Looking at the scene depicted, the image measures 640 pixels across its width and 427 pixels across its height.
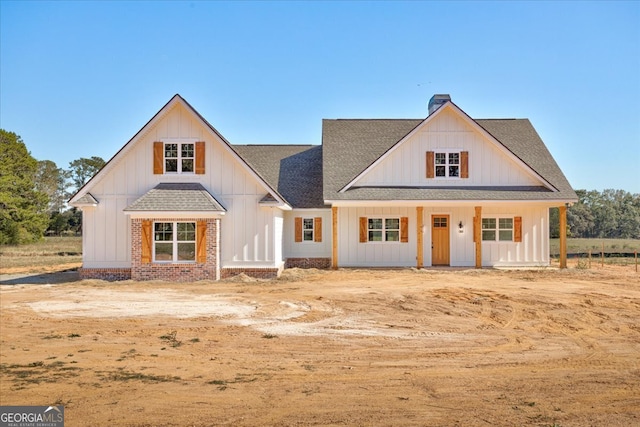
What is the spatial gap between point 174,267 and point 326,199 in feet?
22.5

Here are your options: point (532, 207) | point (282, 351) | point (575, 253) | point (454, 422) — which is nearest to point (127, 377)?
point (282, 351)

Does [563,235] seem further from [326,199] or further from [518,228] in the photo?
[326,199]

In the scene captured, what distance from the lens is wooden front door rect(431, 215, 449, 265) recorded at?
75.4 ft

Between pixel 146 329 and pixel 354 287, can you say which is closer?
pixel 146 329

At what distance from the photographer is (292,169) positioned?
1057 inches

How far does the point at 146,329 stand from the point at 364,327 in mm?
4627

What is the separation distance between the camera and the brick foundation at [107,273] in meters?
19.5

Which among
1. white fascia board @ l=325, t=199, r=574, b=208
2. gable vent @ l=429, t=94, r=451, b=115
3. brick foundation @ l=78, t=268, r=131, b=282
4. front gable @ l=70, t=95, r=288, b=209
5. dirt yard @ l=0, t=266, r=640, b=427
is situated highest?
gable vent @ l=429, t=94, r=451, b=115

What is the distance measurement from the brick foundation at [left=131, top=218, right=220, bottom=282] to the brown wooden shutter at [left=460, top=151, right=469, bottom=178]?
1116 centimetres

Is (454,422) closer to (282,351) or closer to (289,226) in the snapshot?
(282,351)

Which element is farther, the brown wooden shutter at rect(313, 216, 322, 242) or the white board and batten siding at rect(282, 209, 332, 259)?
the brown wooden shutter at rect(313, 216, 322, 242)

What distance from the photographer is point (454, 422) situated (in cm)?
584

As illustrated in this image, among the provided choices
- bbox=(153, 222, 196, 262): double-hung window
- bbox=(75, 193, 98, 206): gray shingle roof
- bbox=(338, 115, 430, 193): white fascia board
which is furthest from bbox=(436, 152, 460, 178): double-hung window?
bbox=(75, 193, 98, 206): gray shingle roof

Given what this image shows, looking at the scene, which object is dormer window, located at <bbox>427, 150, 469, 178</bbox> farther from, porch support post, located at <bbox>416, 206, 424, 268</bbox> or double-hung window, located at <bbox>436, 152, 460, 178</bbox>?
porch support post, located at <bbox>416, 206, 424, 268</bbox>
